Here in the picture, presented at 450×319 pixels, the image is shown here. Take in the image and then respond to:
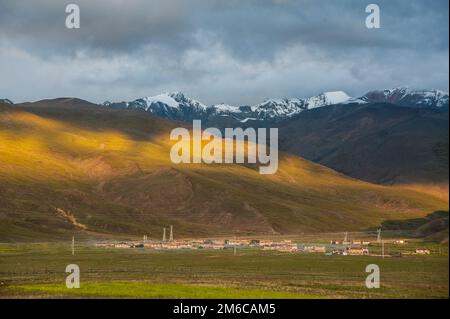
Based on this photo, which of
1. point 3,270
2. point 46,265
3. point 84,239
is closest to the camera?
point 3,270

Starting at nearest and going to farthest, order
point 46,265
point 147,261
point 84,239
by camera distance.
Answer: point 46,265 < point 147,261 < point 84,239

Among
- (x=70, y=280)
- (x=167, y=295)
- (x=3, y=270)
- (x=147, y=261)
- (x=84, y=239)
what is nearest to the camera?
(x=167, y=295)
